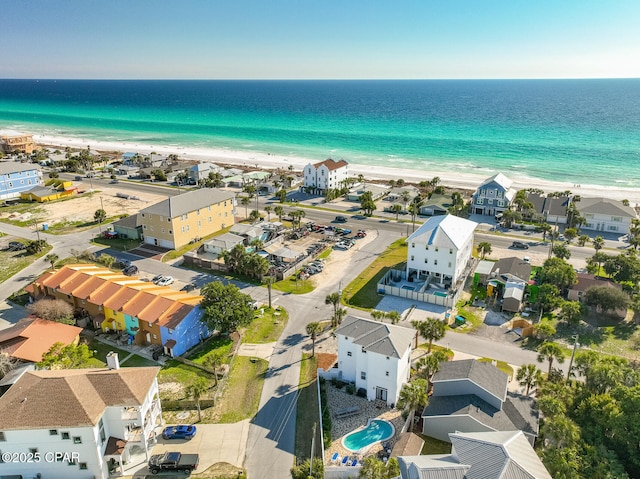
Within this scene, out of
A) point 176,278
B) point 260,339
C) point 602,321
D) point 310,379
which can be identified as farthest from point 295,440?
point 602,321

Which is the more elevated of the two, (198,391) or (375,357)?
(375,357)

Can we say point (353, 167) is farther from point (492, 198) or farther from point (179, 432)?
point (179, 432)

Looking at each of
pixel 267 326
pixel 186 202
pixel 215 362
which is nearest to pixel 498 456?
pixel 215 362

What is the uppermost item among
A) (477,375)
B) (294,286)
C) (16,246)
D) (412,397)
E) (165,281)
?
(477,375)

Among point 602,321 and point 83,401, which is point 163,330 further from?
point 602,321

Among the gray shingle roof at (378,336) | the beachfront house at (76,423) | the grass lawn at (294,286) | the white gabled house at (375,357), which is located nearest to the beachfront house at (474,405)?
the white gabled house at (375,357)

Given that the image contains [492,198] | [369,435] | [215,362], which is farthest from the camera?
Result: [492,198]
